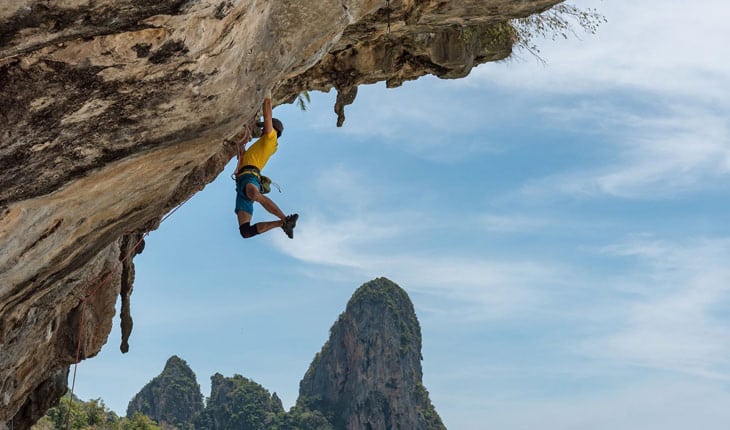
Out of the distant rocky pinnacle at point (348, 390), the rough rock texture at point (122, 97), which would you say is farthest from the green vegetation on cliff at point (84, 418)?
the distant rocky pinnacle at point (348, 390)

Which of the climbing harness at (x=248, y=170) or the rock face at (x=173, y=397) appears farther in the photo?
the rock face at (x=173, y=397)

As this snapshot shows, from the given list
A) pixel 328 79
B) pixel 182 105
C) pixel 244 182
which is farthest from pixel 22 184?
pixel 328 79

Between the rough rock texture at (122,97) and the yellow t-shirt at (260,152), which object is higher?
the yellow t-shirt at (260,152)

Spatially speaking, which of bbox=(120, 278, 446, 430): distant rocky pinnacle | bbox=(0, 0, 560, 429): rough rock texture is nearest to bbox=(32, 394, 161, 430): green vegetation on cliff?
bbox=(0, 0, 560, 429): rough rock texture

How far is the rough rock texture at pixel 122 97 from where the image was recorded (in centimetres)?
529

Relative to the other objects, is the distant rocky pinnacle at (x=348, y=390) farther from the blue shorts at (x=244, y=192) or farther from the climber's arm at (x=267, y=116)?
the climber's arm at (x=267, y=116)

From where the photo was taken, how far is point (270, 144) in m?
10.1

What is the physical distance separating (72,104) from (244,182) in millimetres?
4511

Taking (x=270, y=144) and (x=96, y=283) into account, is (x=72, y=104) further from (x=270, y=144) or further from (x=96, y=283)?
(x=96, y=283)

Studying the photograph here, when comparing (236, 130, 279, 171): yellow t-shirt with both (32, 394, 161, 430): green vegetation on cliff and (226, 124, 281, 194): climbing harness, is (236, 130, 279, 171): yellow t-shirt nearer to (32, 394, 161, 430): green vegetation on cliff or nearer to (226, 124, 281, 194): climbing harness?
(226, 124, 281, 194): climbing harness

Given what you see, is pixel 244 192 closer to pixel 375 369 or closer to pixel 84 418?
pixel 84 418

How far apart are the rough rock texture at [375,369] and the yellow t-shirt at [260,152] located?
102594 millimetres

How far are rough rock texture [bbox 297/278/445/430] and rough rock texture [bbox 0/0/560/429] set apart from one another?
101729mm

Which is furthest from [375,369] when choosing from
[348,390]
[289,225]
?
[289,225]
